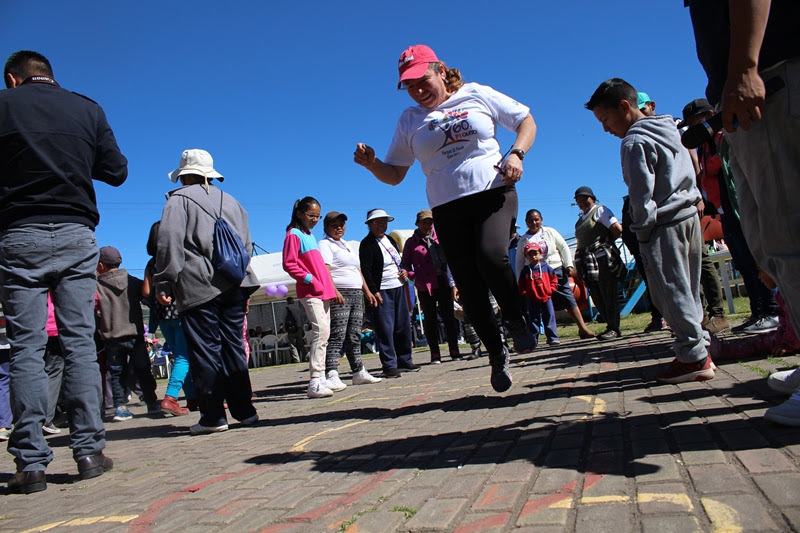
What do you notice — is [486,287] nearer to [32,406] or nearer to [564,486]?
[564,486]

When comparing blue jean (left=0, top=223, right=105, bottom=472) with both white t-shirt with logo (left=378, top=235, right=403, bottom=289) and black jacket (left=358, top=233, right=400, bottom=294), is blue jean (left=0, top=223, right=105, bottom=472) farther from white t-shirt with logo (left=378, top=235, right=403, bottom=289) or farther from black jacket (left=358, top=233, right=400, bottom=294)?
white t-shirt with logo (left=378, top=235, right=403, bottom=289)

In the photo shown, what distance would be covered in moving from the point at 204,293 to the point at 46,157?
1527mm

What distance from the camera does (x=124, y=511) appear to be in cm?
252

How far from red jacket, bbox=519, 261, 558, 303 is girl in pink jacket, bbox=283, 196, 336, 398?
3.12 metres

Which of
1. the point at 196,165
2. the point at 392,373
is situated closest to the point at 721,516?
the point at 196,165

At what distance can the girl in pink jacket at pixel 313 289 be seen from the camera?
621 centimetres

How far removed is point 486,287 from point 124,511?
238 cm

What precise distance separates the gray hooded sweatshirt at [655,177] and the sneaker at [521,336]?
2.86ft

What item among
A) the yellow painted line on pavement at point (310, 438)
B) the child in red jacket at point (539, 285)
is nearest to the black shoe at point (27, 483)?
the yellow painted line on pavement at point (310, 438)

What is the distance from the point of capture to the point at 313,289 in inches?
245

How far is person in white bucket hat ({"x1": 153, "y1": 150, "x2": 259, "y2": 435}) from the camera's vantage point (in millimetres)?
4625

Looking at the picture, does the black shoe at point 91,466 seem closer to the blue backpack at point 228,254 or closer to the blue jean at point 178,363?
the blue backpack at point 228,254

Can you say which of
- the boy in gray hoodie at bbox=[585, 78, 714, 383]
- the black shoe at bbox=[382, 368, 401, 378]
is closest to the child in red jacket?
the black shoe at bbox=[382, 368, 401, 378]

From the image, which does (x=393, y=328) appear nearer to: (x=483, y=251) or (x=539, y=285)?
(x=539, y=285)
